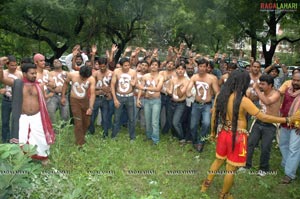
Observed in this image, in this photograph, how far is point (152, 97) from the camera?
7.49 m

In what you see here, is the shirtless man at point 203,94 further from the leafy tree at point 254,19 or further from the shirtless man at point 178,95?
the leafy tree at point 254,19

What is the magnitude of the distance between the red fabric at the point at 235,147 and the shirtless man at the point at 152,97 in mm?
2748

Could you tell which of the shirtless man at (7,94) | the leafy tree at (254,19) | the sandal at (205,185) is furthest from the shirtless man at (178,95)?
the leafy tree at (254,19)

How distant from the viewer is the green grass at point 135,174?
4792mm

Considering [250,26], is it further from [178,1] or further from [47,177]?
[47,177]

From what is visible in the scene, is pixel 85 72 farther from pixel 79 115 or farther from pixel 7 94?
pixel 7 94

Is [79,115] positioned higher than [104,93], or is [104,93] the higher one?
[104,93]

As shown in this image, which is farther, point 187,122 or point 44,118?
point 187,122

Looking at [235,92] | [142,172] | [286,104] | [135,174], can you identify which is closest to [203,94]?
[286,104]

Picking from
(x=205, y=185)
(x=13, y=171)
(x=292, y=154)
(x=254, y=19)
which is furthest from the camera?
(x=254, y=19)

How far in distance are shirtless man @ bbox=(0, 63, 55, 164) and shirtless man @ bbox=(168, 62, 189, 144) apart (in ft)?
9.13

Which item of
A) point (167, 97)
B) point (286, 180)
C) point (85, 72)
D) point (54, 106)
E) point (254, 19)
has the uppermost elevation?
point (254, 19)

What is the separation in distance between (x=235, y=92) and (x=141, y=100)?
3813mm

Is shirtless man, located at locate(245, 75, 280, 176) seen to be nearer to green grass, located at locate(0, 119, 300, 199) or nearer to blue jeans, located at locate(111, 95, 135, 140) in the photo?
green grass, located at locate(0, 119, 300, 199)
